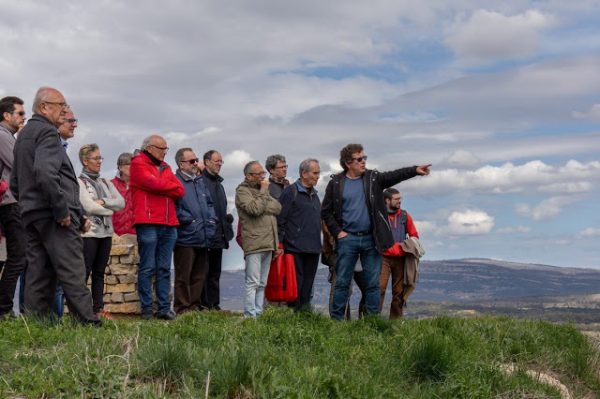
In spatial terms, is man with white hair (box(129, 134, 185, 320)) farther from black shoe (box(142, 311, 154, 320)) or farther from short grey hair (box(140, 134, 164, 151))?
black shoe (box(142, 311, 154, 320))

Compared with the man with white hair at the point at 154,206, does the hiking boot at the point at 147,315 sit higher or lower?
lower

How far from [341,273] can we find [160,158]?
10.2 ft

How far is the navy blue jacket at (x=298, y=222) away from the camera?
11336 millimetres

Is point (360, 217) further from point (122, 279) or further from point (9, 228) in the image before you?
point (122, 279)

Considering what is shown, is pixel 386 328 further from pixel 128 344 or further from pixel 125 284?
pixel 125 284

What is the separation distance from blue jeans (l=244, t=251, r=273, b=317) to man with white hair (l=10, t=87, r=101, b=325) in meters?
3.66

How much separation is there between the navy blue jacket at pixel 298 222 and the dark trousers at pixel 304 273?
0.61ft

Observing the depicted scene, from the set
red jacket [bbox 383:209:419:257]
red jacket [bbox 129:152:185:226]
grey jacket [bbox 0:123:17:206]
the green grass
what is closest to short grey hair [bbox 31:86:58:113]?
grey jacket [bbox 0:123:17:206]

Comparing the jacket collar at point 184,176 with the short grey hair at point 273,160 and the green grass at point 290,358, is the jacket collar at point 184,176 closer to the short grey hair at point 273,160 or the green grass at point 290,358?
the short grey hair at point 273,160

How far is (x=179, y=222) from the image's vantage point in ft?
37.8

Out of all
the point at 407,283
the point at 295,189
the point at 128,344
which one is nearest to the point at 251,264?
the point at 295,189

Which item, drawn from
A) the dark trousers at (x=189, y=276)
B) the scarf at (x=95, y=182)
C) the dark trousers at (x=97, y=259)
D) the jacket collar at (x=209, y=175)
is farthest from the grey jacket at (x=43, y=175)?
the jacket collar at (x=209, y=175)

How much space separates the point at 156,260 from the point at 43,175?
4166 mm

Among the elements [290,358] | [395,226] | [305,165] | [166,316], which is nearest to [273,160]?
[305,165]
